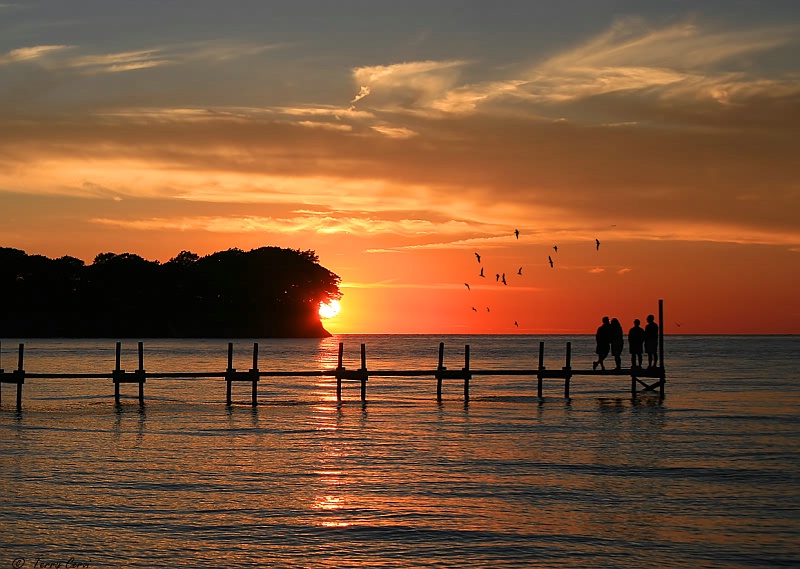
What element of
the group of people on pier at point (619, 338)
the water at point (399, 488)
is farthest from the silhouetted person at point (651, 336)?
the water at point (399, 488)

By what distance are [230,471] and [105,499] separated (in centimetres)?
438

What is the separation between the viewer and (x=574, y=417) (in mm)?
40219

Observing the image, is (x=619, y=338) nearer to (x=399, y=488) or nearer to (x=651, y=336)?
(x=651, y=336)

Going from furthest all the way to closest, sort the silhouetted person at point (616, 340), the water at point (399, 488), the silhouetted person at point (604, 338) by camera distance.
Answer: the silhouetted person at point (604, 338)
the silhouetted person at point (616, 340)
the water at point (399, 488)

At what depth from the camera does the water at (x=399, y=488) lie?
52.6ft

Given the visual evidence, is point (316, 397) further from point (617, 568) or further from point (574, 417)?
point (617, 568)

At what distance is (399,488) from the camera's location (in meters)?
21.6

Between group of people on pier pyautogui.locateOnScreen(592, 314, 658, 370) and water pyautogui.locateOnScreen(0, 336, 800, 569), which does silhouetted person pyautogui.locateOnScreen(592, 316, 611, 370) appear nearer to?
group of people on pier pyautogui.locateOnScreen(592, 314, 658, 370)

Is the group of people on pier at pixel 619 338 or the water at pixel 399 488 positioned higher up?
the group of people on pier at pixel 619 338

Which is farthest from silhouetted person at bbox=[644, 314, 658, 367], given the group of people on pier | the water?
the water

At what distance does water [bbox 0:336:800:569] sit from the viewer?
1603cm

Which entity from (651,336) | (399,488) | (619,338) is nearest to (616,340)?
(619,338)

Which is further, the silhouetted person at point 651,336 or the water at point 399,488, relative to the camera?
the silhouetted person at point 651,336

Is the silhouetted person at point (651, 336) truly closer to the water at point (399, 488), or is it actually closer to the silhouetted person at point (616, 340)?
the silhouetted person at point (616, 340)
